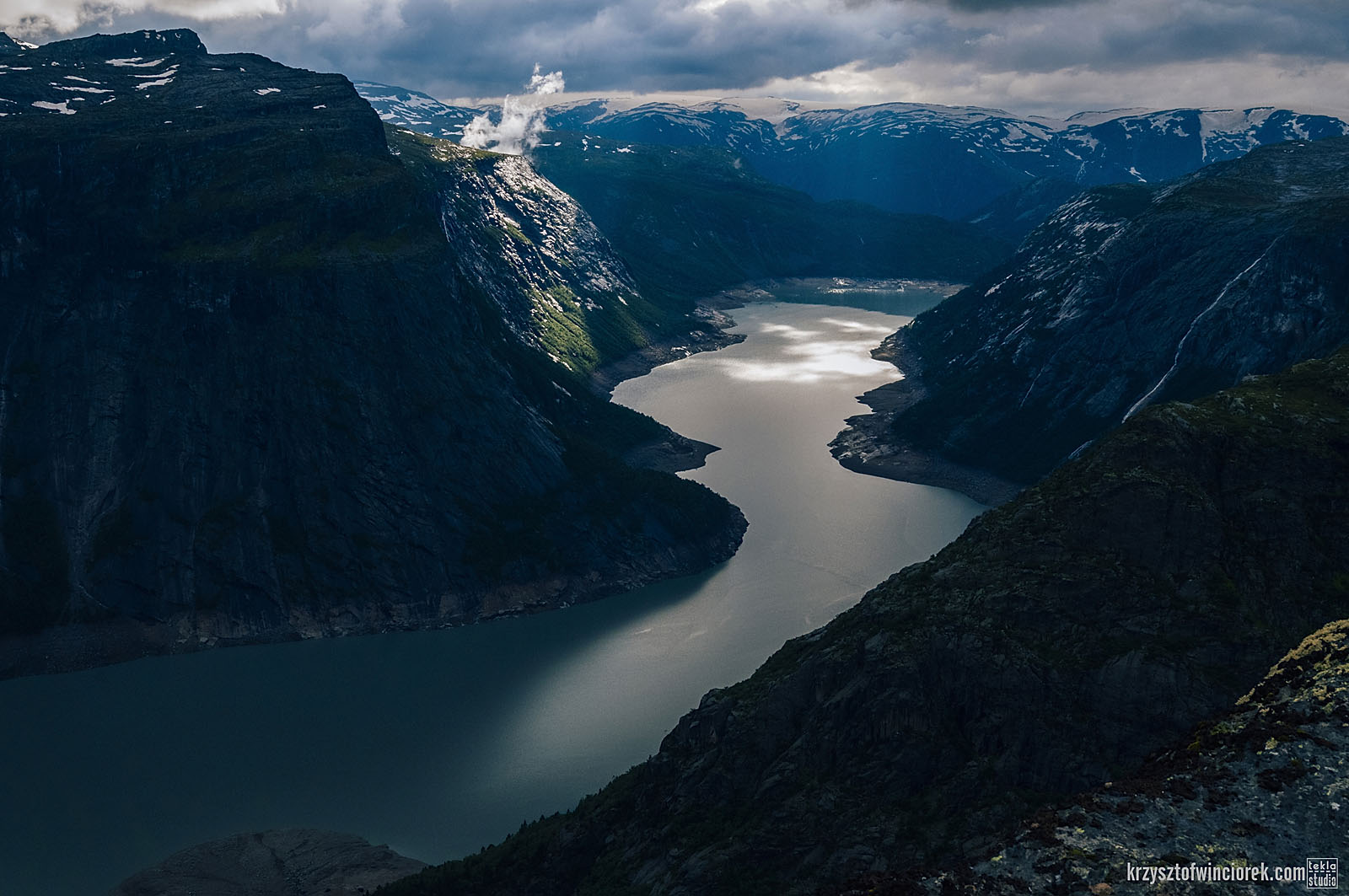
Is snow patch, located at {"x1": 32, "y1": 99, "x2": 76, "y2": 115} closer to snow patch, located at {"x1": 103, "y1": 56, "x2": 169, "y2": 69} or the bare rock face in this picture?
snow patch, located at {"x1": 103, "y1": 56, "x2": 169, "y2": 69}

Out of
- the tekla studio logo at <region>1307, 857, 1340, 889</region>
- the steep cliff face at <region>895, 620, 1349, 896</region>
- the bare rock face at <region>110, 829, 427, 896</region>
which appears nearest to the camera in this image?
the tekla studio logo at <region>1307, 857, 1340, 889</region>

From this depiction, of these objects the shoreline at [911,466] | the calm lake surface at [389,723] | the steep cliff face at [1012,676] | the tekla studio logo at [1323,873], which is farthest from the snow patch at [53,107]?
the tekla studio logo at [1323,873]

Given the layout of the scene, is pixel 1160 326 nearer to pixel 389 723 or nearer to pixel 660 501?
pixel 660 501

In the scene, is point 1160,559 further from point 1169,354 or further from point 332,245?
point 1169,354

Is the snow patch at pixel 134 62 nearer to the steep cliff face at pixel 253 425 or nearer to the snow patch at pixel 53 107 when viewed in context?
the snow patch at pixel 53 107

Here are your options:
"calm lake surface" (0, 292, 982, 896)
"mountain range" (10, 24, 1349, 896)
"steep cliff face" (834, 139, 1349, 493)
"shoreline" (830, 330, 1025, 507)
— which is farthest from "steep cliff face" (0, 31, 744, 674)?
"steep cliff face" (834, 139, 1349, 493)

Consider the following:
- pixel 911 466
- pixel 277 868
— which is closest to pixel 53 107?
pixel 277 868
